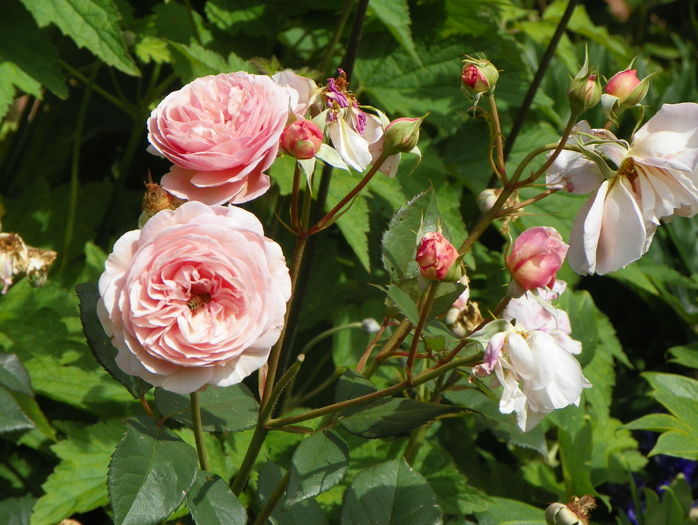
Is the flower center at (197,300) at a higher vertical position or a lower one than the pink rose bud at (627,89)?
lower

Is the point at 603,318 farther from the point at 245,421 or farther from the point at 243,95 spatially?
the point at 243,95


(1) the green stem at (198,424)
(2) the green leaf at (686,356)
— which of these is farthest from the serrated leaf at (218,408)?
(2) the green leaf at (686,356)

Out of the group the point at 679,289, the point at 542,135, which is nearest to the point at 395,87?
the point at 542,135

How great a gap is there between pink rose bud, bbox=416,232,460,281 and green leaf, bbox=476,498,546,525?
1.81ft

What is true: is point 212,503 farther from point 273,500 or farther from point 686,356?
point 686,356

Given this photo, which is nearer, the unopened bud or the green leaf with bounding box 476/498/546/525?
the unopened bud

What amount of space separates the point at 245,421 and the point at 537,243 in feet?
0.98

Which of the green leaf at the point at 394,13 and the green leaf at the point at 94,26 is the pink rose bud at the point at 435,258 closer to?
the green leaf at the point at 394,13

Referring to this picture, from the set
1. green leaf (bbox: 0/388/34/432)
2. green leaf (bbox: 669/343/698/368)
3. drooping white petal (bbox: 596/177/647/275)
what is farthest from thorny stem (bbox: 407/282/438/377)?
green leaf (bbox: 669/343/698/368)

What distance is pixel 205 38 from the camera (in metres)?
1.33

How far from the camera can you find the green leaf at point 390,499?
0.77 m

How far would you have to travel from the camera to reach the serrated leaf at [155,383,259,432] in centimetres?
77

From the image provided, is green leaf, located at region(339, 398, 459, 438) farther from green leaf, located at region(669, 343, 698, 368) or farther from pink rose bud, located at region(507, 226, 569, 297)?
green leaf, located at region(669, 343, 698, 368)

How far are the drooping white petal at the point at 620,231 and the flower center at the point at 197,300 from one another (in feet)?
0.92
